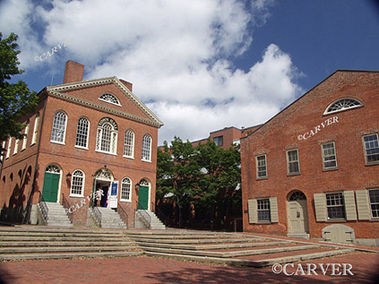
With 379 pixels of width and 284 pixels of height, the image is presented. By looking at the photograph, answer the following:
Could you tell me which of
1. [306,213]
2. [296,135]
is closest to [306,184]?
[306,213]

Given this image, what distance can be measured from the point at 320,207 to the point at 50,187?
16544 millimetres

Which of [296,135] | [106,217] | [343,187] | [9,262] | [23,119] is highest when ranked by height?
[23,119]

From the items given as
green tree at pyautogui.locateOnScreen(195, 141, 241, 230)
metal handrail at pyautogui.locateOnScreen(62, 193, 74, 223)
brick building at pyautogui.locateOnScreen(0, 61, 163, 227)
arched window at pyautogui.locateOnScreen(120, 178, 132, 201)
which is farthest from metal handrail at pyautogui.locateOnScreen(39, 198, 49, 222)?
green tree at pyautogui.locateOnScreen(195, 141, 241, 230)

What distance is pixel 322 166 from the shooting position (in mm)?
19156

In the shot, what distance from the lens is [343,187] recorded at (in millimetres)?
18047

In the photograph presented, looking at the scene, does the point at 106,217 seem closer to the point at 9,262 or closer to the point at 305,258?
the point at 9,262

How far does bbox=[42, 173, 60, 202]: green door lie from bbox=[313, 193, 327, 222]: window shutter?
52.7ft

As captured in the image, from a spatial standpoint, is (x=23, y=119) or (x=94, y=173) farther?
(x=23, y=119)

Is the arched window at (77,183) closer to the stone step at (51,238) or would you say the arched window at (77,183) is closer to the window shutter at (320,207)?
the stone step at (51,238)

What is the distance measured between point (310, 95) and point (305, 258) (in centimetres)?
1331

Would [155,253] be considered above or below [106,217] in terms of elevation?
below

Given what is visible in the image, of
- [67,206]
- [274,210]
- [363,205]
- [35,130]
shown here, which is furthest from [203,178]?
[35,130]

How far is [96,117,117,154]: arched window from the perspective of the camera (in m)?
22.8

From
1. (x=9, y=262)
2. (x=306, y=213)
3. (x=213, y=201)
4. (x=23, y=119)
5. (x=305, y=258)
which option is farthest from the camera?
(x=213, y=201)
